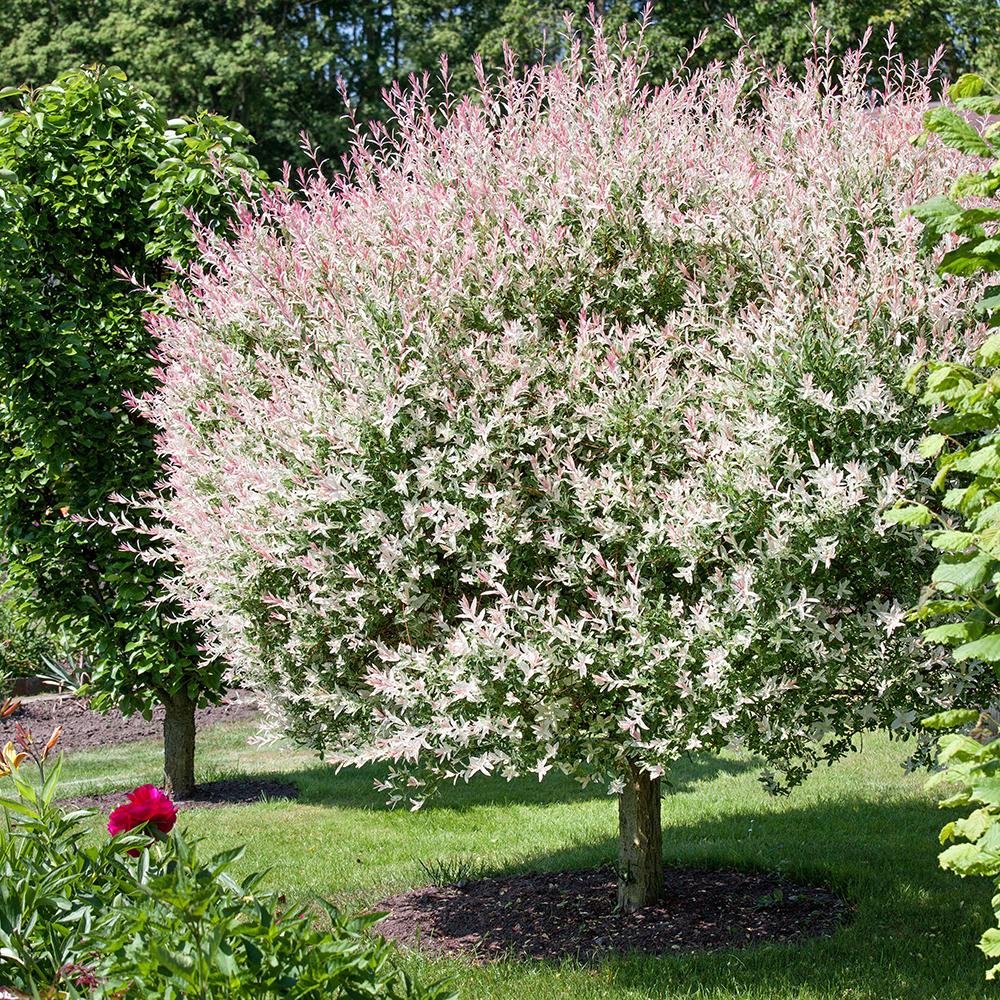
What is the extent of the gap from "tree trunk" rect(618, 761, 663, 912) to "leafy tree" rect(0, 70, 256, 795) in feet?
10.9

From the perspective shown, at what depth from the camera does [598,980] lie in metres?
4.55

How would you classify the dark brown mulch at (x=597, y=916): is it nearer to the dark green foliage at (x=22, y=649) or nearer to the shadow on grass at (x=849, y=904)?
the shadow on grass at (x=849, y=904)

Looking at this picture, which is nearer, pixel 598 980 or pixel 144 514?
pixel 598 980

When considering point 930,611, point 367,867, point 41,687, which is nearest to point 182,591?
point 367,867

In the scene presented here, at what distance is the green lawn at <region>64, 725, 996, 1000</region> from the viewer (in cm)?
454

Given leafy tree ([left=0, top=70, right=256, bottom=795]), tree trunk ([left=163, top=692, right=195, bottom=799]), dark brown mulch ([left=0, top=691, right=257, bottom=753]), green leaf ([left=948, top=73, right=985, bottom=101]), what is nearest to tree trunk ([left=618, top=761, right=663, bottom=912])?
leafy tree ([left=0, top=70, right=256, bottom=795])

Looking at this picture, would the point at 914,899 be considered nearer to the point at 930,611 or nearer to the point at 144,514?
the point at 930,611

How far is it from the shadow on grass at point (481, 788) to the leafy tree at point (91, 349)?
149 centimetres

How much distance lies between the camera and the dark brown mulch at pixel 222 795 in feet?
26.9

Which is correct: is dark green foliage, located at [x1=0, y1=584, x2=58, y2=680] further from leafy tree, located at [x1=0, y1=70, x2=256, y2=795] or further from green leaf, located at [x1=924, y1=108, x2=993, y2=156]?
green leaf, located at [x1=924, y1=108, x2=993, y2=156]

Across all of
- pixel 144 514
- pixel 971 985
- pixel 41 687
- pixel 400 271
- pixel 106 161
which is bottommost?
pixel 971 985

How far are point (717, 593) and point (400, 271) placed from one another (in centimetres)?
185

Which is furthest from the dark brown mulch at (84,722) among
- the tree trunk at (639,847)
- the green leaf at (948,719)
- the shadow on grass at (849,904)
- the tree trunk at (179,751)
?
the green leaf at (948,719)

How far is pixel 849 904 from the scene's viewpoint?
5.52 metres
